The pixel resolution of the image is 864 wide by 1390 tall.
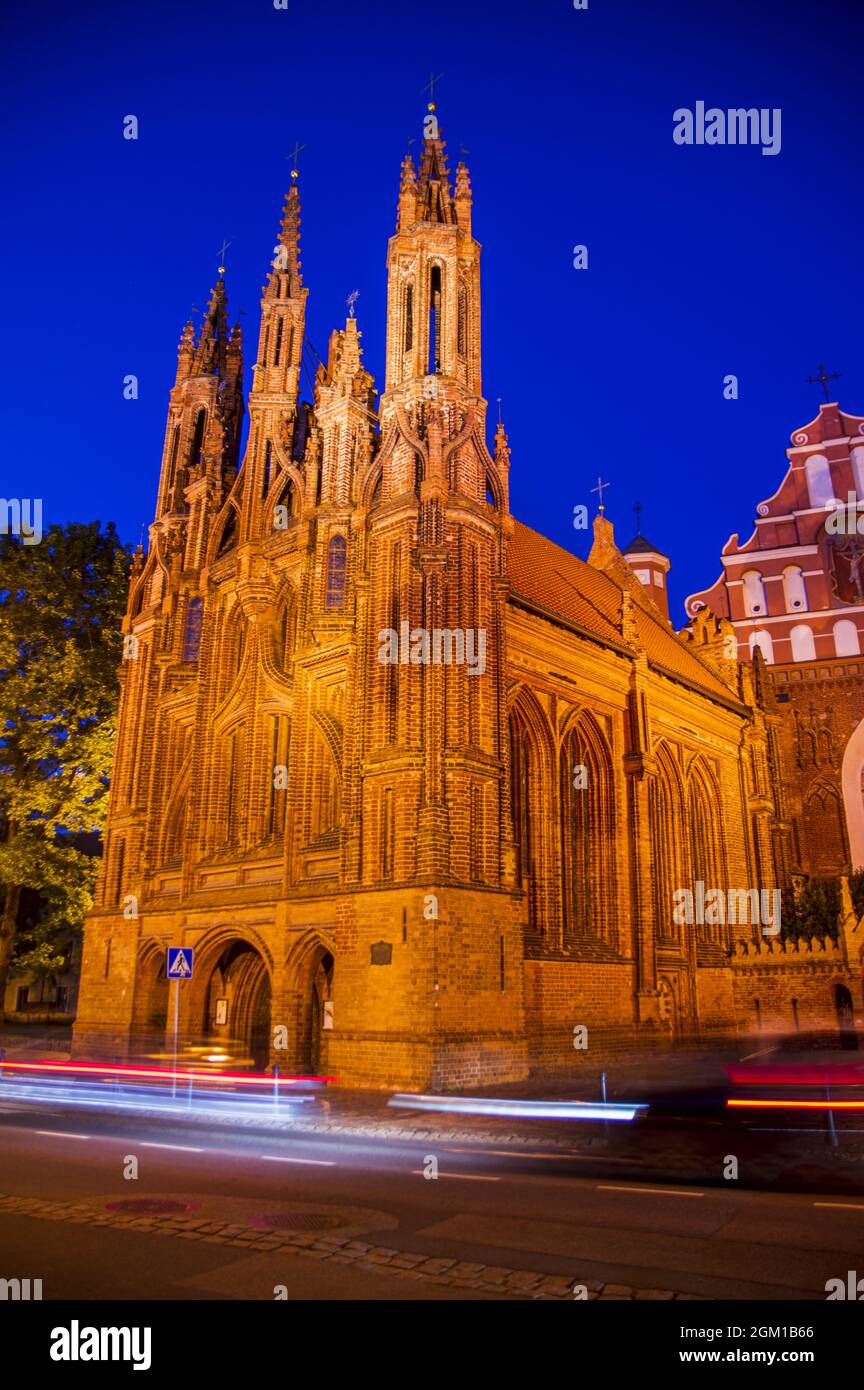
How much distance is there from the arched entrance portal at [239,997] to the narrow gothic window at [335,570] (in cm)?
947

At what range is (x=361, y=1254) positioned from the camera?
710cm

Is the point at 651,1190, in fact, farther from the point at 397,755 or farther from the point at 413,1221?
the point at 397,755

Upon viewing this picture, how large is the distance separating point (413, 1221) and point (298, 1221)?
3.15ft

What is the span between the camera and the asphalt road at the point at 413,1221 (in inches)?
254

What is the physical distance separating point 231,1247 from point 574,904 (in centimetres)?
1995

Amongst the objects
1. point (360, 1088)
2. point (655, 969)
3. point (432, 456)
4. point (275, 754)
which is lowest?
point (360, 1088)

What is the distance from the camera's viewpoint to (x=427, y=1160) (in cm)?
1100

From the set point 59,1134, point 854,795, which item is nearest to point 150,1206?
point 59,1134

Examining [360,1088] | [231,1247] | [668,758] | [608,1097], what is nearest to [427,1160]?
[231,1247]

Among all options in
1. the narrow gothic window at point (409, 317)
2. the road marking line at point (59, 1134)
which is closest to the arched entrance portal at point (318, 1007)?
the road marking line at point (59, 1134)

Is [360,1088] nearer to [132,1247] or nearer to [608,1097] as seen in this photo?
[608,1097]

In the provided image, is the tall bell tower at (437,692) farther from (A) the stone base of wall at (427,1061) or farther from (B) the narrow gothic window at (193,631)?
(B) the narrow gothic window at (193,631)

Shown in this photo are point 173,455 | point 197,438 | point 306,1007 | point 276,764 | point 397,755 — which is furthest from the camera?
point 197,438

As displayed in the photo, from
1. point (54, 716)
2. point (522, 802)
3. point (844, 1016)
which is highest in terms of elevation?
point (54, 716)
